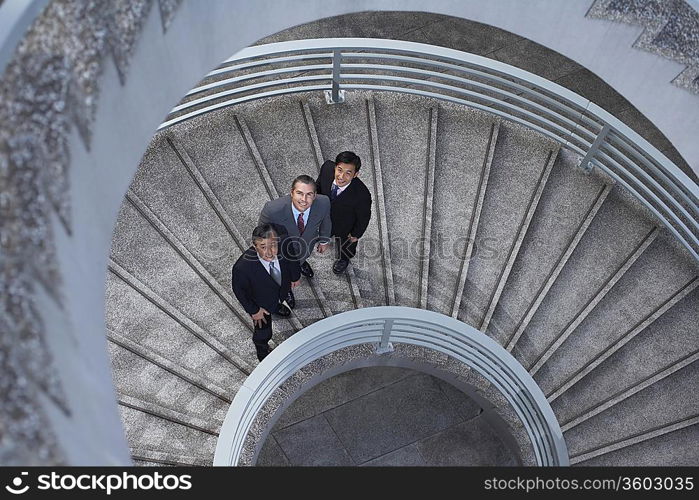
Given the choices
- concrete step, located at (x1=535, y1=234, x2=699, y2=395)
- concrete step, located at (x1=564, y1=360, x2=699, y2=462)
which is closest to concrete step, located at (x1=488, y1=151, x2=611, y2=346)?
concrete step, located at (x1=535, y1=234, x2=699, y2=395)

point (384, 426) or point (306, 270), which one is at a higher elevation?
point (306, 270)

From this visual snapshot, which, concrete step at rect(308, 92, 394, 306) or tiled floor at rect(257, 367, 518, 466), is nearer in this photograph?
concrete step at rect(308, 92, 394, 306)

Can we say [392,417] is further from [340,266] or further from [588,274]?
[588,274]

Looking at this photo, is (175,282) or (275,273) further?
(175,282)

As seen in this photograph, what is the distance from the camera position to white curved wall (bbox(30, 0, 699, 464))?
3.62 meters

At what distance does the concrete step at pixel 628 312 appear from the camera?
770 centimetres

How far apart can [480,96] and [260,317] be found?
335 cm

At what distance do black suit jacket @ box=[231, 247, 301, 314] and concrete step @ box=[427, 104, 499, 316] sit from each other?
1.78 meters

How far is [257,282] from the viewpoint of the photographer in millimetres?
6211

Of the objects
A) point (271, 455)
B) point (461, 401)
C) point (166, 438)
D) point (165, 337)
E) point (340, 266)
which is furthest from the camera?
point (461, 401)

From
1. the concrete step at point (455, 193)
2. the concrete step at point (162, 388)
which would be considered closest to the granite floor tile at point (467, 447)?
the concrete step at point (455, 193)

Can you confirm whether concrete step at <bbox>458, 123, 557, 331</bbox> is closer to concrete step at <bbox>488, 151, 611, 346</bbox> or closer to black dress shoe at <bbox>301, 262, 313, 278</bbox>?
concrete step at <bbox>488, 151, 611, 346</bbox>

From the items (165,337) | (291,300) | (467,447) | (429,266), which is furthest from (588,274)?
(165,337)

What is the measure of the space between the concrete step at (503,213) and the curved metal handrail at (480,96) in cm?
27
